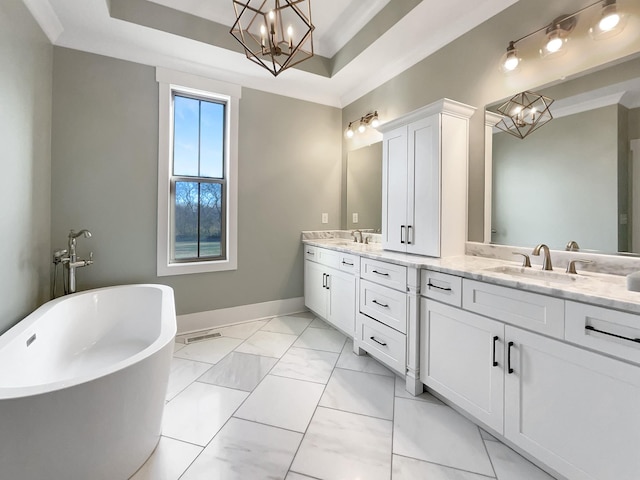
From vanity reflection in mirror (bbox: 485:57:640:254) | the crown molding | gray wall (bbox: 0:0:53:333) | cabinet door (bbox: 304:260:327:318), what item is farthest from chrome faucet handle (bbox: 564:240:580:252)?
the crown molding

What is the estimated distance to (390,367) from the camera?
84.4 inches

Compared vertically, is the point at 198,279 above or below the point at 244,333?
above

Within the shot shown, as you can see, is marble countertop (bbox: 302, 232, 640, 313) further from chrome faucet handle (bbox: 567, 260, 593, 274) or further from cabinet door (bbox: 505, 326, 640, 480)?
cabinet door (bbox: 505, 326, 640, 480)

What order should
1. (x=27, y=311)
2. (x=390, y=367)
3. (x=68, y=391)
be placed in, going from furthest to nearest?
(x=390, y=367) < (x=27, y=311) < (x=68, y=391)

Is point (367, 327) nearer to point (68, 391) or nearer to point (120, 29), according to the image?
point (68, 391)

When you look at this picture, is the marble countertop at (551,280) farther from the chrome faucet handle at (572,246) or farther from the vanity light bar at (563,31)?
the vanity light bar at (563,31)

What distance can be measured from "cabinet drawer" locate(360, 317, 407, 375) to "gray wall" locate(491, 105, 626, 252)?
102 cm

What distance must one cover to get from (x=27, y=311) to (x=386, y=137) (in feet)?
9.92

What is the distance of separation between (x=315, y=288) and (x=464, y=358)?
1845 mm

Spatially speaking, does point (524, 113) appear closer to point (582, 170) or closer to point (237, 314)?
point (582, 170)

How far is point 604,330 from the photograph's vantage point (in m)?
1.08

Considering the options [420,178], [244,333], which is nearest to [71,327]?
[244,333]

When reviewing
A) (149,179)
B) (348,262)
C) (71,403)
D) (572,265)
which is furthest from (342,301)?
(149,179)

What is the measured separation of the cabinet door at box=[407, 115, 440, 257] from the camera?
7.04 feet
